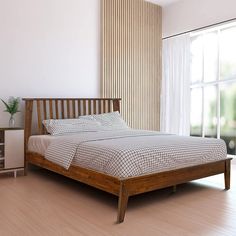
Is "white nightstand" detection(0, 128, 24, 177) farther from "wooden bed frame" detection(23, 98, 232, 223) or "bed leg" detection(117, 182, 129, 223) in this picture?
"bed leg" detection(117, 182, 129, 223)

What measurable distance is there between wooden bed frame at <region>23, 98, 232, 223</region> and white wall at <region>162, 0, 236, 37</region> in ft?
6.26

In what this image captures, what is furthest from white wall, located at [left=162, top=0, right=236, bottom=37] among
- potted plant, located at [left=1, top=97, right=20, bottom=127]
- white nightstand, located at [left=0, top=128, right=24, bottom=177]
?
white nightstand, located at [left=0, top=128, right=24, bottom=177]

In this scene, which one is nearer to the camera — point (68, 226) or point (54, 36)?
point (68, 226)

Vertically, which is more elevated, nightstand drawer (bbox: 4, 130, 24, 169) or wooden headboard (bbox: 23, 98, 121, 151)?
wooden headboard (bbox: 23, 98, 121, 151)

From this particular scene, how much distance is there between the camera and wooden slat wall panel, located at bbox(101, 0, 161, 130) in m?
5.19

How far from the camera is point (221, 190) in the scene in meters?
3.37

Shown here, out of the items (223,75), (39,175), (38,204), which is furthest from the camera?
(223,75)

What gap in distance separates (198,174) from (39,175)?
2.16 meters

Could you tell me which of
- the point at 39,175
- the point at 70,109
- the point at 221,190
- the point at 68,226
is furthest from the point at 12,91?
the point at 221,190

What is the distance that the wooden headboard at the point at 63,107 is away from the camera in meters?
4.23

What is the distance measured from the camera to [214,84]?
536cm

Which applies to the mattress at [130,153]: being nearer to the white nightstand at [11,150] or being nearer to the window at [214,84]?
the white nightstand at [11,150]

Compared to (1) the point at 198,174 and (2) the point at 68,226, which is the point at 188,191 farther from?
(2) the point at 68,226

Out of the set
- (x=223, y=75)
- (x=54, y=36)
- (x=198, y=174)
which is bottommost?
(x=198, y=174)
